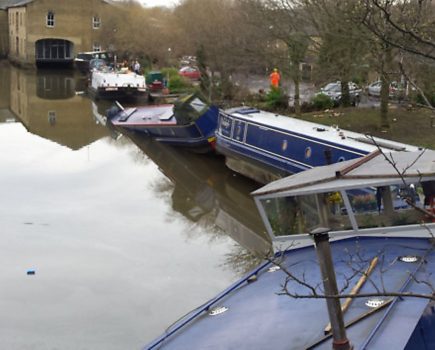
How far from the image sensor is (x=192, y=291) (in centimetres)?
959

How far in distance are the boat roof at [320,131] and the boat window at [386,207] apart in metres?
3.90

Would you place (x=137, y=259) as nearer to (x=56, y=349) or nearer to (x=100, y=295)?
(x=100, y=295)

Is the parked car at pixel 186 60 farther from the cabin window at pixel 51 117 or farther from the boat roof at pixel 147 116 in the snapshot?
the boat roof at pixel 147 116

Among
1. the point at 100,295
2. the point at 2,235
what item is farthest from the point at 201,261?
the point at 2,235

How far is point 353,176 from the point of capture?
638 cm

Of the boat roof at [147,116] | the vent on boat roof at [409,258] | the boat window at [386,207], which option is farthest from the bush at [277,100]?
the vent on boat roof at [409,258]

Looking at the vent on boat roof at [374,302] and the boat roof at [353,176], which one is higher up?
the boat roof at [353,176]

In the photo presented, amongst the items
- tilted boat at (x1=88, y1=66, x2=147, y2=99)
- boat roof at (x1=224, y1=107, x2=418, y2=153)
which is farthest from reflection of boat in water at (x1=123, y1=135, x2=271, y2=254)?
tilted boat at (x1=88, y1=66, x2=147, y2=99)

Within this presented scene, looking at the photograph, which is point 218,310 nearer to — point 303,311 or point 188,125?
point 303,311

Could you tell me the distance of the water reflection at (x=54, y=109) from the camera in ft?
74.6

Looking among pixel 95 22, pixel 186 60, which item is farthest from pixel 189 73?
pixel 95 22

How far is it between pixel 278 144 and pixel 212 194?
6.55ft

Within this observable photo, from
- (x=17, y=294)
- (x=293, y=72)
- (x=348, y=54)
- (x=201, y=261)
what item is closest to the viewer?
(x=17, y=294)

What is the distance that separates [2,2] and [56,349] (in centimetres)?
6135
